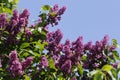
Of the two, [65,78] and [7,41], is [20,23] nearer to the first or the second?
[7,41]

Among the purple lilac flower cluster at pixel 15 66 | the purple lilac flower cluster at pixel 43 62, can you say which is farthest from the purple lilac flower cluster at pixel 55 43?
the purple lilac flower cluster at pixel 15 66

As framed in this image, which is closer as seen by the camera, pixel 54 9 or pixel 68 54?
pixel 68 54

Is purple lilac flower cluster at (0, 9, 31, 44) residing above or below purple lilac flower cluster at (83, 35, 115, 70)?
above

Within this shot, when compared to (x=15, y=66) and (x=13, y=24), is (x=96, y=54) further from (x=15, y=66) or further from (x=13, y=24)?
(x=15, y=66)

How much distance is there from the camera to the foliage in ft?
15.1

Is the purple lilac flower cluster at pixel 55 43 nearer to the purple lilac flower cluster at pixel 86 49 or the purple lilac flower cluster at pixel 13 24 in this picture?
the purple lilac flower cluster at pixel 86 49

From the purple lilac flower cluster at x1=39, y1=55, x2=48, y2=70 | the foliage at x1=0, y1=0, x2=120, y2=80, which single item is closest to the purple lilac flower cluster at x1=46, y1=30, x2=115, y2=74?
the foliage at x1=0, y1=0, x2=120, y2=80

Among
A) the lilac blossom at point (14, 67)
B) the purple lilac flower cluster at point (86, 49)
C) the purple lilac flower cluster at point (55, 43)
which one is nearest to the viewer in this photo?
the lilac blossom at point (14, 67)

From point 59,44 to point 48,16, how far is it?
0.55 meters

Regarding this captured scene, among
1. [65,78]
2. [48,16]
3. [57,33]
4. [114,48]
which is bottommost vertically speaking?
[65,78]

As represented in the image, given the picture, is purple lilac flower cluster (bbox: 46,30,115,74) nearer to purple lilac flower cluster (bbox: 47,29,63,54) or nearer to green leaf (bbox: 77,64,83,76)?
purple lilac flower cluster (bbox: 47,29,63,54)

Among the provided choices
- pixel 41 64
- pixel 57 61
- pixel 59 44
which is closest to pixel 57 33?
pixel 59 44

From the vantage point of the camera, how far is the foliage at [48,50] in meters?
4.59

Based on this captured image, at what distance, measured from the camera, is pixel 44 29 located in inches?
212
